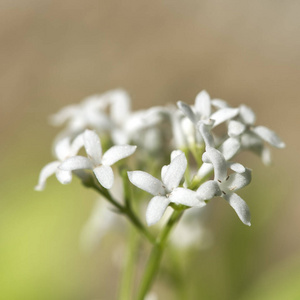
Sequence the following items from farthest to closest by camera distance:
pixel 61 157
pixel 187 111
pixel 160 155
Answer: pixel 160 155
pixel 61 157
pixel 187 111

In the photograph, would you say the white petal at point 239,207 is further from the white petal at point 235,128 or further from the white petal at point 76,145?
the white petal at point 76,145

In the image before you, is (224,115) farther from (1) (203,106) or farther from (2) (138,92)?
(2) (138,92)

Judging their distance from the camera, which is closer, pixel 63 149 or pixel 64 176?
pixel 64 176

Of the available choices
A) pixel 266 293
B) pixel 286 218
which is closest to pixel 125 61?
pixel 286 218

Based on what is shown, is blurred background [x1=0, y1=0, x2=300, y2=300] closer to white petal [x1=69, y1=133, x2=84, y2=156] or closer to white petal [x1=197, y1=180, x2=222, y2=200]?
white petal [x1=69, y1=133, x2=84, y2=156]

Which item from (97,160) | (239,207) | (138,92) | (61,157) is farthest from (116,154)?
(138,92)

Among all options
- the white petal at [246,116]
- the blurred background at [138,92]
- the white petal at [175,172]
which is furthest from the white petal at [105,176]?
the blurred background at [138,92]
